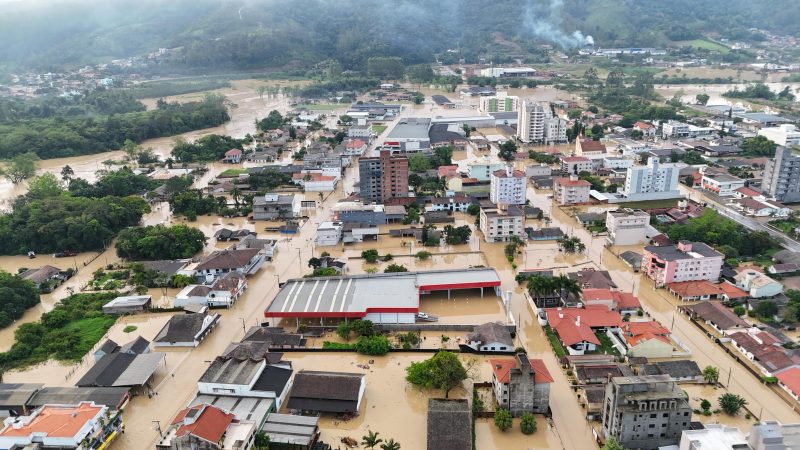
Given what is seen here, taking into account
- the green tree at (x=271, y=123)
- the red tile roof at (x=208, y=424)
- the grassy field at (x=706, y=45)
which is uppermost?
the grassy field at (x=706, y=45)

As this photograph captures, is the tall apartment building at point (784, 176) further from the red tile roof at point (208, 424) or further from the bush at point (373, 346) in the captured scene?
the red tile roof at point (208, 424)

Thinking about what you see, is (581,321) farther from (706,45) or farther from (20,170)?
(706,45)

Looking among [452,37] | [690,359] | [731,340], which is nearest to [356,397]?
[690,359]

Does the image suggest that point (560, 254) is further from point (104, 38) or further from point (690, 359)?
point (104, 38)

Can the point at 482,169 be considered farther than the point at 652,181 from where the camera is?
Yes

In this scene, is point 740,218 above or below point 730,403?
above

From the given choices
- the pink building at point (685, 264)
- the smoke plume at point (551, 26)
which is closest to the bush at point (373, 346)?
the pink building at point (685, 264)

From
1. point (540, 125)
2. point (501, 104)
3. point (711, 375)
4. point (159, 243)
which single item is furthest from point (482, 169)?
point (501, 104)
